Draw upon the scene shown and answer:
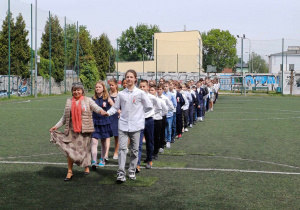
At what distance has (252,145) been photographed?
10672mm

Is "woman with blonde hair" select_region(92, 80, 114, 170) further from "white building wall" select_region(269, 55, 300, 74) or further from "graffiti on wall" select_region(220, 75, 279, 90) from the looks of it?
"white building wall" select_region(269, 55, 300, 74)

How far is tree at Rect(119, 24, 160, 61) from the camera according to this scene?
96600 millimetres

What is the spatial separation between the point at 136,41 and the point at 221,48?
851 inches

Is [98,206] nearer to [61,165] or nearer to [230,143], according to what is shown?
[61,165]

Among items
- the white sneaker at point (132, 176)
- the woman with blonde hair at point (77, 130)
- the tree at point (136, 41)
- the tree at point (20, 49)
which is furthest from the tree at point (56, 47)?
the tree at point (136, 41)

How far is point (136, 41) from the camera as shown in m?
97.4

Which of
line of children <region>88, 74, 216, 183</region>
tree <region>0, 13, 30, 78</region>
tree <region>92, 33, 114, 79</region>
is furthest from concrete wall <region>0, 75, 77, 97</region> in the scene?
line of children <region>88, 74, 216, 183</region>

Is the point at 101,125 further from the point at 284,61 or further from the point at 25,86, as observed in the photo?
the point at 284,61

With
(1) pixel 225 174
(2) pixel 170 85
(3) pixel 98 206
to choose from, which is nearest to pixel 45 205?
(3) pixel 98 206

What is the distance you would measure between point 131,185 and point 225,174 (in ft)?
5.80

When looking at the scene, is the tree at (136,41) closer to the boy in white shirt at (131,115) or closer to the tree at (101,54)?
the tree at (101,54)

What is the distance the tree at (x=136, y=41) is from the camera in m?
96.6

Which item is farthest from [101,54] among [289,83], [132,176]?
[132,176]

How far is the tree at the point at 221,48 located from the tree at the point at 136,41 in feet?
48.9
